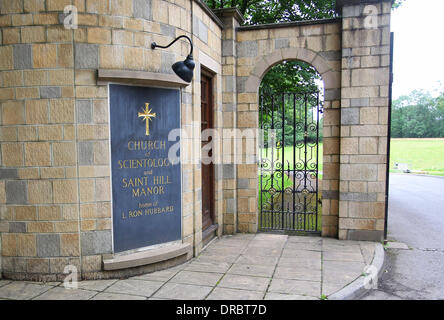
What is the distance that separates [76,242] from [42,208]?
0.57 m

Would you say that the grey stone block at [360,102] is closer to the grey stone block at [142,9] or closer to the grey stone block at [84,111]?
the grey stone block at [142,9]

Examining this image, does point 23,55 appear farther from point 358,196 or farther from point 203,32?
point 358,196

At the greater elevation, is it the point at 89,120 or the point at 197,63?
the point at 197,63

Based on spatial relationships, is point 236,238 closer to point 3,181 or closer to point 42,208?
point 42,208

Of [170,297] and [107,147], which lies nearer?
[170,297]

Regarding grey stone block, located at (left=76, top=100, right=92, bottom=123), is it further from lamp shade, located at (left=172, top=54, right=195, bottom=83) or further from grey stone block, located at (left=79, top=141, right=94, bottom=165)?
lamp shade, located at (left=172, top=54, right=195, bottom=83)

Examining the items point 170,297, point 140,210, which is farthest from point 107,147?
point 170,297

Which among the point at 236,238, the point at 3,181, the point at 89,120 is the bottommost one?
the point at 236,238

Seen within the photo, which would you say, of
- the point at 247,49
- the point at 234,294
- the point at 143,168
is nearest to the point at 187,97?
the point at 143,168

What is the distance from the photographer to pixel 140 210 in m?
4.57

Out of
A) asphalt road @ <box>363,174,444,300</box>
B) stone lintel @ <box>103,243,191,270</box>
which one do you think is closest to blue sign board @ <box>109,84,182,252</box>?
stone lintel @ <box>103,243,191,270</box>

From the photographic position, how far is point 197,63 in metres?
5.43
